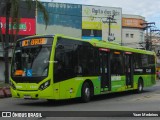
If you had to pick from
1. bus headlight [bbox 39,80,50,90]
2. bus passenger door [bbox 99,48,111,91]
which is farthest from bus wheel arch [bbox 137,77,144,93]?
bus headlight [bbox 39,80,50,90]

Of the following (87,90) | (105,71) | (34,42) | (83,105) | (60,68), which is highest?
(34,42)

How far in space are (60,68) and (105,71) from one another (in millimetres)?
4526

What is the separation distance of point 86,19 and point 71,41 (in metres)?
37.9

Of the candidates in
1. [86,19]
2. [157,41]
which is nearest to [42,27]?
[86,19]

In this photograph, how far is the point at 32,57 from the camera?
662 inches

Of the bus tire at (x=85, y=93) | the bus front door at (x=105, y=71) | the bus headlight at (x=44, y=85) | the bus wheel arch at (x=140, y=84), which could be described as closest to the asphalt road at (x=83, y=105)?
the bus tire at (x=85, y=93)

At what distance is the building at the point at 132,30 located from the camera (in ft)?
224

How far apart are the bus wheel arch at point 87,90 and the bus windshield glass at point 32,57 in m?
2.78

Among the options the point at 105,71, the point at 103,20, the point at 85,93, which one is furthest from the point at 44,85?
the point at 103,20

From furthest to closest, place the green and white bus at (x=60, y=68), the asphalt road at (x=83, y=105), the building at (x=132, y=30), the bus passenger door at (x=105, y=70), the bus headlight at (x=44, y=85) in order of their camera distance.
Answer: the building at (x=132, y=30) < the bus passenger door at (x=105, y=70) < the green and white bus at (x=60, y=68) < the bus headlight at (x=44, y=85) < the asphalt road at (x=83, y=105)

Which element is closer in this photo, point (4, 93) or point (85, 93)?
point (85, 93)

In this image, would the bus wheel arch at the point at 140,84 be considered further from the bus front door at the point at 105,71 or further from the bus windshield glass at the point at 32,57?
the bus windshield glass at the point at 32,57

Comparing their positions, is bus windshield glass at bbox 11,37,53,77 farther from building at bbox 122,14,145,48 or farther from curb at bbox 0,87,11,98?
building at bbox 122,14,145,48

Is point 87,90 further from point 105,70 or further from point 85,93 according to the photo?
point 105,70
